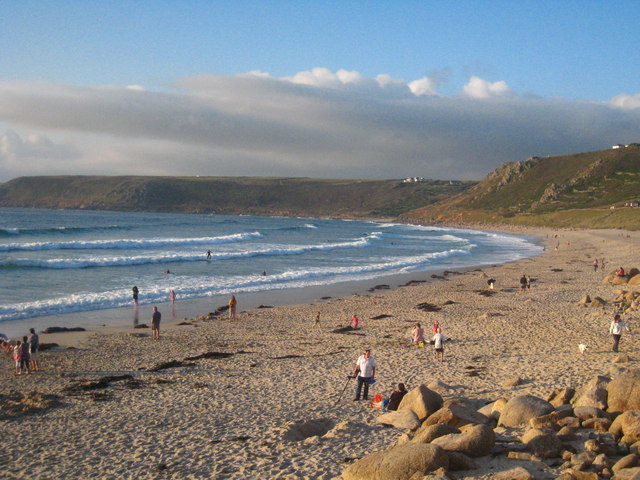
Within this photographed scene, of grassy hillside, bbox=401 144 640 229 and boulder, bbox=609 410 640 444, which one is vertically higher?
grassy hillside, bbox=401 144 640 229

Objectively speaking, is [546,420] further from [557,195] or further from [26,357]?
[557,195]

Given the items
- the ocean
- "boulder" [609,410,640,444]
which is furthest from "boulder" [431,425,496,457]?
the ocean

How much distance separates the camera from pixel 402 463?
22.2 feet

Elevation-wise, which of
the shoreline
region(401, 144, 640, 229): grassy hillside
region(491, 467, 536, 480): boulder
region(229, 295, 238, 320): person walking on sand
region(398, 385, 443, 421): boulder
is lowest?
the shoreline

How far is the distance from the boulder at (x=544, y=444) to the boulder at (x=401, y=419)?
234 cm

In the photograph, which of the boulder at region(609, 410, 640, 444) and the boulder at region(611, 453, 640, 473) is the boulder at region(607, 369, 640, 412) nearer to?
the boulder at region(609, 410, 640, 444)

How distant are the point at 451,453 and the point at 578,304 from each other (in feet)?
61.4

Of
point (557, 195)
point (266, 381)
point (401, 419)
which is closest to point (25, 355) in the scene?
point (266, 381)

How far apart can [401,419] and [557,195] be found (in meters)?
120

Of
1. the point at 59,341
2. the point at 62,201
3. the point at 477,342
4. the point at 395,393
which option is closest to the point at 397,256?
the point at 477,342

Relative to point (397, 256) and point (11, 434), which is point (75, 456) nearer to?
point (11, 434)

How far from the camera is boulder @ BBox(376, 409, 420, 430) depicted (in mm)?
9484

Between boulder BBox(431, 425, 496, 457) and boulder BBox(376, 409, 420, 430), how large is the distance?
181cm

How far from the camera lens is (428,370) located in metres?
14.2
